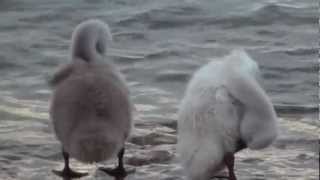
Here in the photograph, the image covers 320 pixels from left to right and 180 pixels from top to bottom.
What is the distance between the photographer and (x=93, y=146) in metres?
6.29

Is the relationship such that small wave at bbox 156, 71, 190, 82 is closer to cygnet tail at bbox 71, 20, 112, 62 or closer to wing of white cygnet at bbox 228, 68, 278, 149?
cygnet tail at bbox 71, 20, 112, 62

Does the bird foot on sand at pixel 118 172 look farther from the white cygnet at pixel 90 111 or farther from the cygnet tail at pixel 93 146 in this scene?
the cygnet tail at pixel 93 146

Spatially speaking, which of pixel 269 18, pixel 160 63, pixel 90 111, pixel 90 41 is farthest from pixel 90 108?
pixel 269 18

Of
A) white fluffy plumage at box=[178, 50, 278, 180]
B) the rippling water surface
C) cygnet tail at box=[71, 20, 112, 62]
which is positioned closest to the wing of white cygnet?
white fluffy plumage at box=[178, 50, 278, 180]

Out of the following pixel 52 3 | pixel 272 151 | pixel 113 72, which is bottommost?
pixel 52 3

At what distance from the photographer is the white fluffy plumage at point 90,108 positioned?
6359 millimetres

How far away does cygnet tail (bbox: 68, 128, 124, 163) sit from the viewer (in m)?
6.30

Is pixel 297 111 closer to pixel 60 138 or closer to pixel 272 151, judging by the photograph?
pixel 272 151

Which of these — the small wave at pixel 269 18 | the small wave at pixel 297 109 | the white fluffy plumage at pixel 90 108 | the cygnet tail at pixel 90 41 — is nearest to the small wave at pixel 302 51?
the small wave at pixel 269 18

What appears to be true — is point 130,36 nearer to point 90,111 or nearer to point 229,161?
point 90,111

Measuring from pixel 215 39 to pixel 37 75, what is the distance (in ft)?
6.96

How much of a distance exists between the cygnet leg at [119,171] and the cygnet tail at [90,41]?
76 cm

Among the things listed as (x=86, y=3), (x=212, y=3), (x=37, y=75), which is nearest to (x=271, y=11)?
(x=212, y=3)

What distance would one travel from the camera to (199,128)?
5969 millimetres
